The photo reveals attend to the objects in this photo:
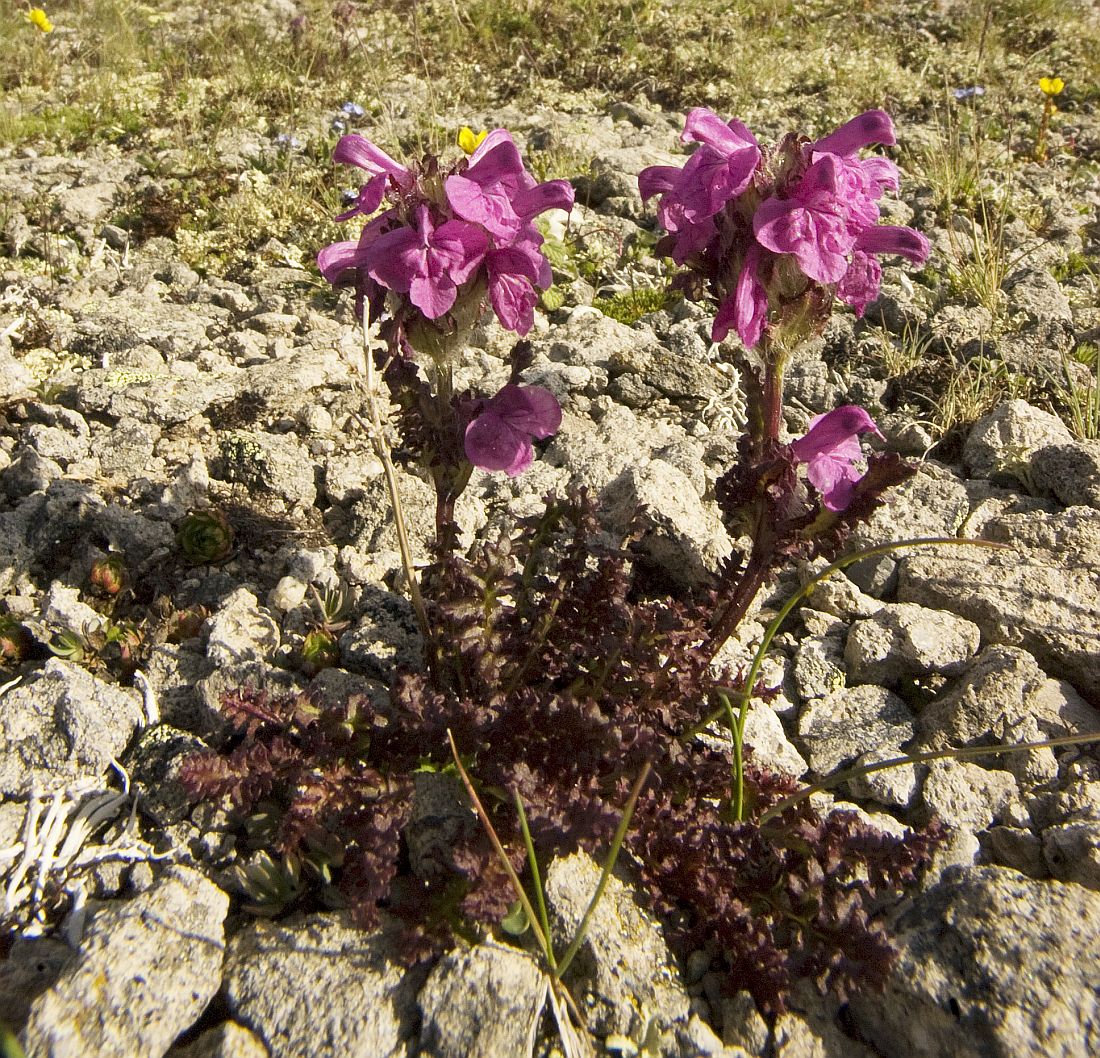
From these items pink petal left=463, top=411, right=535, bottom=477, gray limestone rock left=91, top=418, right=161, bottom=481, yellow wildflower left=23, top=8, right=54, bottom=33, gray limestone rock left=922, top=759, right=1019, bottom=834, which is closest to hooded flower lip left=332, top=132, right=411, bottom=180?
pink petal left=463, top=411, right=535, bottom=477

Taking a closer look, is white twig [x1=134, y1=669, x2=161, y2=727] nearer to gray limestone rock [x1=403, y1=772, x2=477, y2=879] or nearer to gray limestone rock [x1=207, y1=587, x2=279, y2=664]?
gray limestone rock [x1=207, y1=587, x2=279, y2=664]

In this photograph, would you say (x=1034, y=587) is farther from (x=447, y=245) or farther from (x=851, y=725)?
(x=447, y=245)

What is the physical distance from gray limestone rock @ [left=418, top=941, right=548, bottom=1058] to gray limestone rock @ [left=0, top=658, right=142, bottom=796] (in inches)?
45.9

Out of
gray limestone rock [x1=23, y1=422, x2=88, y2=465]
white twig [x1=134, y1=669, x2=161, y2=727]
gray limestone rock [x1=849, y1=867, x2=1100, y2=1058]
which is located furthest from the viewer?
gray limestone rock [x1=23, y1=422, x2=88, y2=465]

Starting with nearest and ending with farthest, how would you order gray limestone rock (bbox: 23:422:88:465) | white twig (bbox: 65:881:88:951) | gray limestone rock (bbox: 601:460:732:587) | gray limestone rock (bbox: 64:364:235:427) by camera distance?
1. white twig (bbox: 65:881:88:951)
2. gray limestone rock (bbox: 601:460:732:587)
3. gray limestone rock (bbox: 23:422:88:465)
4. gray limestone rock (bbox: 64:364:235:427)

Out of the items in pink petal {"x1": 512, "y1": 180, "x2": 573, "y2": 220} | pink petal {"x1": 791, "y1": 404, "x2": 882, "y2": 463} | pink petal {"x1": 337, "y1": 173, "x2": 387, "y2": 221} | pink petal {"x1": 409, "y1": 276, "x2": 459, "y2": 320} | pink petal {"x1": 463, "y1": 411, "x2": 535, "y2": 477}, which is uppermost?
pink petal {"x1": 512, "y1": 180, "x2": 573, "y2": 220}

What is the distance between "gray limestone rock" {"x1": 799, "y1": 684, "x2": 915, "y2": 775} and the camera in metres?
2.78

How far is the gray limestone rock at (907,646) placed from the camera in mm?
2947

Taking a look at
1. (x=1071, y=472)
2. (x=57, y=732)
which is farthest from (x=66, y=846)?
(x=1071, y=472)

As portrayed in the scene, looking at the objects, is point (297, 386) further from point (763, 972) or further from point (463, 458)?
point (763, 972)

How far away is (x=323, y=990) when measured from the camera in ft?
6.61

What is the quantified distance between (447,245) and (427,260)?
63mm

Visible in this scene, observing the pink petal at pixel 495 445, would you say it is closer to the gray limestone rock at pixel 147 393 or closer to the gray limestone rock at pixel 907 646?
the gray limestone rock at pixel 907 646

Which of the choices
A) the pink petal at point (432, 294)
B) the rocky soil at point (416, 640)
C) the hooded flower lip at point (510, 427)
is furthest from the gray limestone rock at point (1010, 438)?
the pink petal at point (432, 294)
